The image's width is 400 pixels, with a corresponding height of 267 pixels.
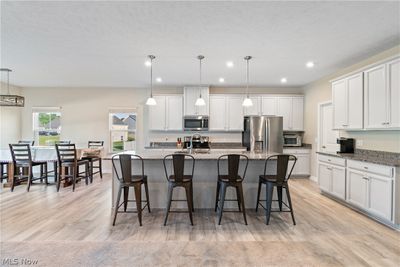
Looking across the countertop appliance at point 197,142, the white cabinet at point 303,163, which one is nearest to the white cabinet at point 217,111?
A: the countertop appliance at point 197,142

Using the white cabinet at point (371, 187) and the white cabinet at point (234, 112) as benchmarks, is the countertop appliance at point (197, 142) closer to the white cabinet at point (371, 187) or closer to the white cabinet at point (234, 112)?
the white cabinet at point (234, 112)

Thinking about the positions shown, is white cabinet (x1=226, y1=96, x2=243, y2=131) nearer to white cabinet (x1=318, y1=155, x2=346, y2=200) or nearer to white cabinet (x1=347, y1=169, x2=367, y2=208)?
white cabinet (x1=318, y1=155, x2=346, y2=200)

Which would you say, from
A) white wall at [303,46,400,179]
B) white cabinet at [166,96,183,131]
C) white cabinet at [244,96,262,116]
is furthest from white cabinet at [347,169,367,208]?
white cabinet at [166,96,183,131]

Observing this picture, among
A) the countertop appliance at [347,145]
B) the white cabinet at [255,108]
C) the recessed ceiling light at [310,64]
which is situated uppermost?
the recessed ceiling light at [310,64]

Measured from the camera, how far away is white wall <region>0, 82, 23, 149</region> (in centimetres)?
602

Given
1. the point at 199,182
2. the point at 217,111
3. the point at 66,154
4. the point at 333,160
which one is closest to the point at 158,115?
the point at 217,111

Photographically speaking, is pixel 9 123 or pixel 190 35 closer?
pixel 190 35

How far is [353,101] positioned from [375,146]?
0.87 metres

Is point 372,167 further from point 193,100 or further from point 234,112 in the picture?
point 193,100

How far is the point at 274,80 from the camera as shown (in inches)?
227

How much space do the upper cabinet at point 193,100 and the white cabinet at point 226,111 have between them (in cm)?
17

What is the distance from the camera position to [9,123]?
20.4ft

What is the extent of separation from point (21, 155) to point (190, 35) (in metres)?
4.48

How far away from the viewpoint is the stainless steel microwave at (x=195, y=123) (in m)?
6.19
